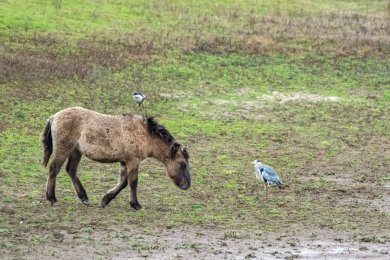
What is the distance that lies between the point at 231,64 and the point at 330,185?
32.8ft

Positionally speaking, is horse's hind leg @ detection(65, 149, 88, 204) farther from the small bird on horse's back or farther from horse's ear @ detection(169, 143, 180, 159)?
the small bird on horse's back

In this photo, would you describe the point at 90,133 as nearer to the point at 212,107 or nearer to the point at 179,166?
the point at 179,166

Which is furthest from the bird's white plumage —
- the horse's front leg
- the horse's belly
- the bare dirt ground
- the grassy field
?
the horse's belly

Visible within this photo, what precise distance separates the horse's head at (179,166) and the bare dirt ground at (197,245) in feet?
4.49

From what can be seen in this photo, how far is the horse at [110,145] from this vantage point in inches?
495

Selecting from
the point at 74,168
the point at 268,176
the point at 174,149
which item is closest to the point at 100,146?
the point at 74,168

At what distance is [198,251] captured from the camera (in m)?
10.7

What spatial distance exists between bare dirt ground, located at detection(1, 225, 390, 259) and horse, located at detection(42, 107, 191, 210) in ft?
4.36

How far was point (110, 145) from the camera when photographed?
1268cm

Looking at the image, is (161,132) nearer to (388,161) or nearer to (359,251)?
(359,251)

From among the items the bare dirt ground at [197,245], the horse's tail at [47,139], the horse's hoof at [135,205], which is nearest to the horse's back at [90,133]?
the horse's tail at [47,139]

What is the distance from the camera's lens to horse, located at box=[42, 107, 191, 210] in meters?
12.6

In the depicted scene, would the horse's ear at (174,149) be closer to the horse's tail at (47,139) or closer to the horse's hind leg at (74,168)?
the horse's hind leg at (74,168)

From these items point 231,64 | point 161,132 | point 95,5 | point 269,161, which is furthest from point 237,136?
point 95,5
